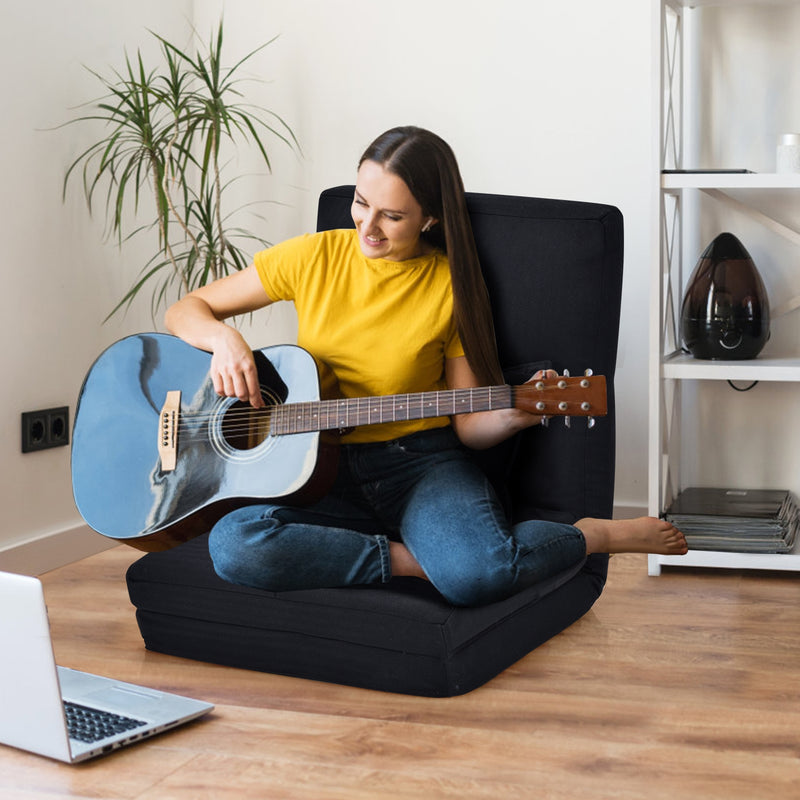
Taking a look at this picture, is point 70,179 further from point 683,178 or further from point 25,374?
point 683,178

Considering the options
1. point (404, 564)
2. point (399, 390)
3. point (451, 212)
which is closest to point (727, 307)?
point (451, 212)

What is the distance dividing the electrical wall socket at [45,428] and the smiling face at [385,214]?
1.01 metres

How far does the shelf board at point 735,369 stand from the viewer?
223 cm

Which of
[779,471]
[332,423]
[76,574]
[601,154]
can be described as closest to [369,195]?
[332,423]

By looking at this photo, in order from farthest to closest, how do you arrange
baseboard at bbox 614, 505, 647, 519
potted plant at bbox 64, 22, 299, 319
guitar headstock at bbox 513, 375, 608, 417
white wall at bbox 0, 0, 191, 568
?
baseboard at bbox 614, 505, 647, 519, potted plant at bbox 64, 22, 299, 319, white wall at bbox 0, 0, 191, 568, guitar headstock at bbox 513, 375, 608, 417

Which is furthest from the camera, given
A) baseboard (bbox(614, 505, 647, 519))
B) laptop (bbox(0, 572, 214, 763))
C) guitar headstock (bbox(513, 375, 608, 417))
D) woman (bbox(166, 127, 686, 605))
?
baseboard (bbox(614, 505, 647, 519))

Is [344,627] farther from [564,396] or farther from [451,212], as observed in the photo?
[451,212]

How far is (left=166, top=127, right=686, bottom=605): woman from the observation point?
1684mm

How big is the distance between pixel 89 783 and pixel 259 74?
78.9 inches

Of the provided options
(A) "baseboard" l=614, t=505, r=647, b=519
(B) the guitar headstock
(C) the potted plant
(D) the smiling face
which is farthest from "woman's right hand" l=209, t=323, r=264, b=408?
(A) "baseboard" l=614, t=505, r=647, b=519

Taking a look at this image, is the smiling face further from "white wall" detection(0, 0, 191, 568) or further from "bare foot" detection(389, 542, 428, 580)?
"white wall" detection(0, 0, 191, 568)

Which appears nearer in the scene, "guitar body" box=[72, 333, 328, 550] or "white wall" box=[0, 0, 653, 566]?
"guitar body" box=[72, 333, 328, 550]

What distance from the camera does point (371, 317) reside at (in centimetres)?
180

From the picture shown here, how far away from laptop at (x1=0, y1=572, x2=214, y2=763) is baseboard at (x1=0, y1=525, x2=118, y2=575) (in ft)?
2.63
